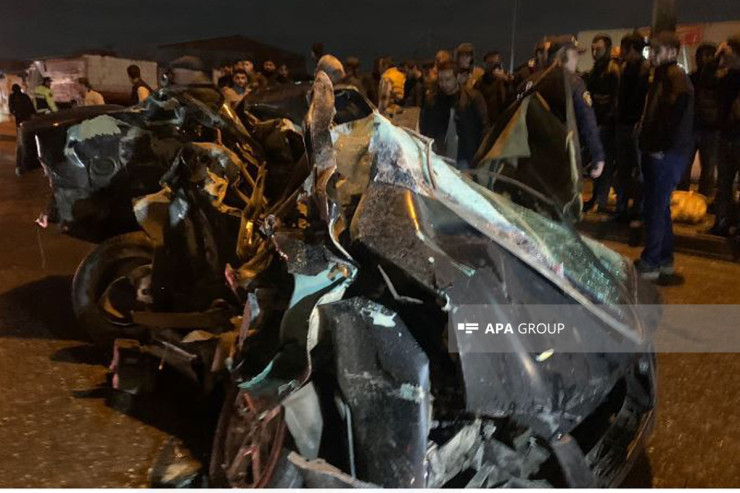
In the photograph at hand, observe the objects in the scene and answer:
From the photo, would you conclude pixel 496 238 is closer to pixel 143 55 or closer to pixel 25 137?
pixel 25 137

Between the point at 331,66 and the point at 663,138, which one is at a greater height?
the point at 331,66

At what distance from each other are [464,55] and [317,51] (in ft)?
5.77

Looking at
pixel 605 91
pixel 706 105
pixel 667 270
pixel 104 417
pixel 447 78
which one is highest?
pixel 447 78

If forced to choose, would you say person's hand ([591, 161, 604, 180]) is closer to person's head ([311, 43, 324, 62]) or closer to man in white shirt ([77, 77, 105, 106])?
person's head ([311, 43, 324, 62])

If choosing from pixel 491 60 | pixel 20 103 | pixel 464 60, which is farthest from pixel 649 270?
pixel 20 103

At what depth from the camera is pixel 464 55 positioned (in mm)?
5438

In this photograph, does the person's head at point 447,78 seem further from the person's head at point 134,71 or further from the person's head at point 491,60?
the person's head at point 134,71

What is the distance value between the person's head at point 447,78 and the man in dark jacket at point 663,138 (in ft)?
5.06

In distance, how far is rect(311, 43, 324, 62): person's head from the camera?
3975 mm

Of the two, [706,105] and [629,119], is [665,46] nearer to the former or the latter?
[629,119]

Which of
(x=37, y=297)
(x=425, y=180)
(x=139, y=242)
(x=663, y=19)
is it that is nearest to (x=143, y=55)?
(x=37, y=297)

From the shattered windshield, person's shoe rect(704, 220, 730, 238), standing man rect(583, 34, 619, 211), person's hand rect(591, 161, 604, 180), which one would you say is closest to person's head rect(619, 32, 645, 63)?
standing man rect(583, 34, 619, 211)

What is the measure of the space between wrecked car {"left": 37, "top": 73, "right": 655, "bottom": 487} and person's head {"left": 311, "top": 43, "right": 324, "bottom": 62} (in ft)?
5.74
